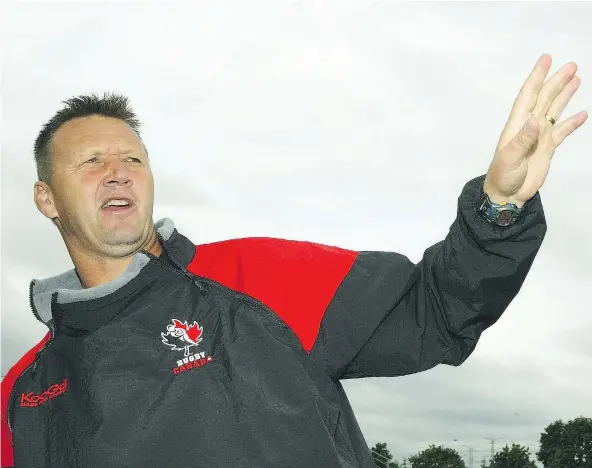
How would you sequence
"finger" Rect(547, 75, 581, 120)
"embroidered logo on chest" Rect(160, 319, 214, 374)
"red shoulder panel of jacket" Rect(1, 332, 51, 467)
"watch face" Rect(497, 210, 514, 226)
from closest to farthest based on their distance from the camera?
1. "watch face" Rect(497, 210, 514, 226)
2. "finger" Rect(547, 75, 581, 120)
3. "embroidered logo on chest" Rect(160, 319, 214, 374)
4. "red shoulder panel of jacket" Rect(1, 332, 51, 467)

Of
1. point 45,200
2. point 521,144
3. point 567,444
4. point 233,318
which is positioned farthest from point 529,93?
point 567,444

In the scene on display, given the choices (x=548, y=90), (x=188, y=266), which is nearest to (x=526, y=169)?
(x=548, y=90)

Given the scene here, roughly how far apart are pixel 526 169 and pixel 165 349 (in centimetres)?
235

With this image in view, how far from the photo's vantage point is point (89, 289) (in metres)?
5.37

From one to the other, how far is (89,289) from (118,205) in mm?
599

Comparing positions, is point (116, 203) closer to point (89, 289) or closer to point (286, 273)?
point (89, 289)

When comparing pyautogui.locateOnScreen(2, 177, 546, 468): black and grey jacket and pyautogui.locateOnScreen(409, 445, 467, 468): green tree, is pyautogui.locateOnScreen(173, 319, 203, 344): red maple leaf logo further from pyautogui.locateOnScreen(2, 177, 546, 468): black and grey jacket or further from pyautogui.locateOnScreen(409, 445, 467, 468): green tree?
pyautogui.locateOnScreen(409, 445, 467, 468): green tree

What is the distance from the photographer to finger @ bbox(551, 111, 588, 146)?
16.1 ft

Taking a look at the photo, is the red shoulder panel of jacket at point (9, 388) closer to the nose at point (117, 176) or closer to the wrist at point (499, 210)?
the nose at point (117, 176)

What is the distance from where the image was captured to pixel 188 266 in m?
5.58

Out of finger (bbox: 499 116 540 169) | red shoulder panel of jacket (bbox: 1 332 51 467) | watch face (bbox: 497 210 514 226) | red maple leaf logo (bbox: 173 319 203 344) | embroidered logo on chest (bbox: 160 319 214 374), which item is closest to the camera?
finger (bbox: 499 116 540 169)

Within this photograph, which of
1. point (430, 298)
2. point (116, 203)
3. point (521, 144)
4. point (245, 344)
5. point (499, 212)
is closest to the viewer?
point (521, 144)

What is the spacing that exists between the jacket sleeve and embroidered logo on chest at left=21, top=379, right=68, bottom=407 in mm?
1607

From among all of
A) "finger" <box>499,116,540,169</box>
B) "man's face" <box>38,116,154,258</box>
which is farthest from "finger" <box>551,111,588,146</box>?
"man's face" <box>38,116,154,258</box>
